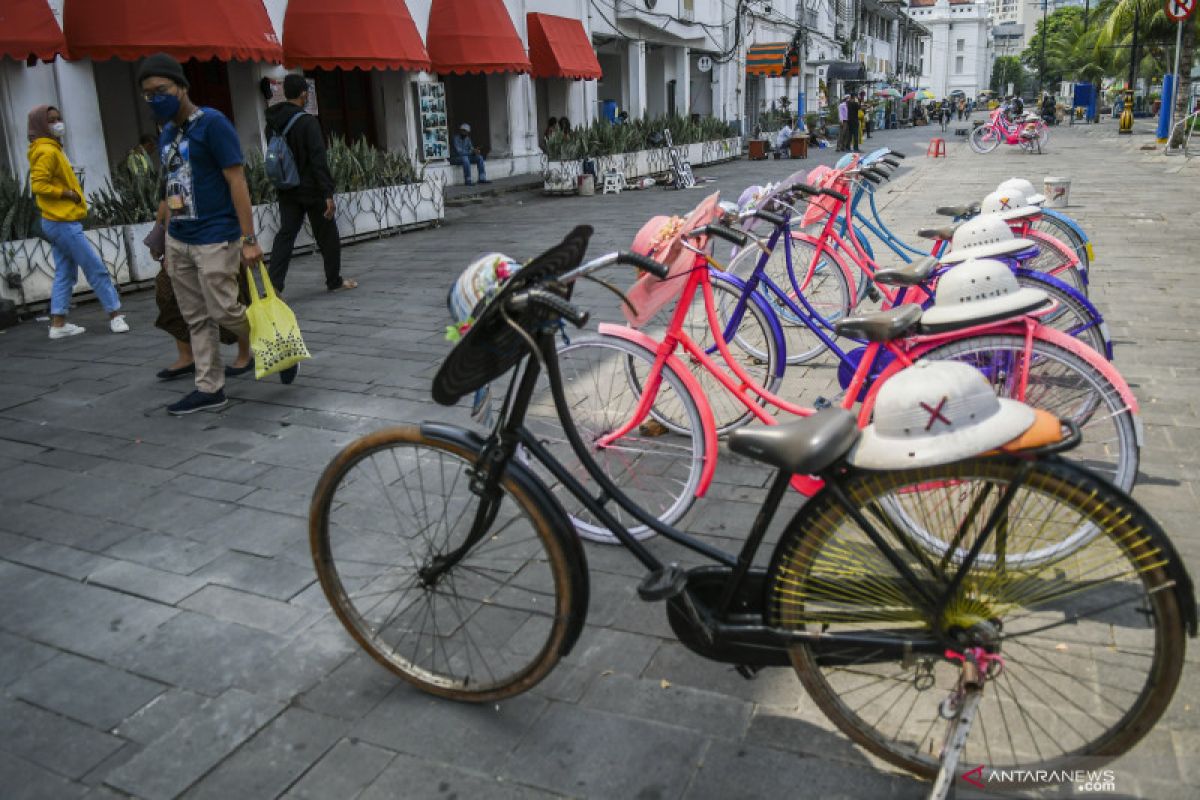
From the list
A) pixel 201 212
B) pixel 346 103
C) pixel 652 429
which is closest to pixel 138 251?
pixel 201 212

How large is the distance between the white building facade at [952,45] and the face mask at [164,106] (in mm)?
106912

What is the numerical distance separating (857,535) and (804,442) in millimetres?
278

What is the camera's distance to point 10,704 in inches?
106

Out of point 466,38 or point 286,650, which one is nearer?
point 286,650

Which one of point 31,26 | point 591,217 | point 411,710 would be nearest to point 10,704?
point 411,710

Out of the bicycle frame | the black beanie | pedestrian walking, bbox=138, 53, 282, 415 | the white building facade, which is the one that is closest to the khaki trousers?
pedestrian walking, bbox=138, 53, 282, 415

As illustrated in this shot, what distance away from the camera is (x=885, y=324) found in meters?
2.62

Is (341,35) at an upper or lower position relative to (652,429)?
upper

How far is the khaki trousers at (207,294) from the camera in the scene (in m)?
5.03

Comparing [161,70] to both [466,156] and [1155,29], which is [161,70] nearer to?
[466,156]

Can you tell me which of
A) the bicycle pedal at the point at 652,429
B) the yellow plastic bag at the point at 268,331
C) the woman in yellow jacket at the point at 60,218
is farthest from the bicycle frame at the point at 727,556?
the woman in yellow jacket at the point at 60,218

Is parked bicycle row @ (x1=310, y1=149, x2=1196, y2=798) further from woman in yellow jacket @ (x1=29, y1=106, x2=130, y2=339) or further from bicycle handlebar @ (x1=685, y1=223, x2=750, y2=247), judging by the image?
woman in yellow jacket @ (x1=29, y1=106, x2=130, y2=339)

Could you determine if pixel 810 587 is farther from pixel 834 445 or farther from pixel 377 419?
pixel 377 419

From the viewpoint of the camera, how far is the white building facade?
10112 centimetres
